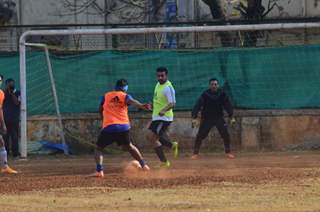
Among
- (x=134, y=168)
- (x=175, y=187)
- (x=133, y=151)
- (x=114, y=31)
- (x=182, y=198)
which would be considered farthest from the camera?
(x=114, y=31)

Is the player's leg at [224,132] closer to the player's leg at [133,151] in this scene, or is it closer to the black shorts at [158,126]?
the black shorts at [158,126]

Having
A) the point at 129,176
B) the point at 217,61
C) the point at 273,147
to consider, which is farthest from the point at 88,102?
the point at 129,176

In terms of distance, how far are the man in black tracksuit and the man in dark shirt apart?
4.40m

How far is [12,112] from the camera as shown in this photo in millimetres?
19516

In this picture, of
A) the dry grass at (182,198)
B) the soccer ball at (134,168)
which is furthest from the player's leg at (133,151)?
the dry grass at (182,198)

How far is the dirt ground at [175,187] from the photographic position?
11.1 meters

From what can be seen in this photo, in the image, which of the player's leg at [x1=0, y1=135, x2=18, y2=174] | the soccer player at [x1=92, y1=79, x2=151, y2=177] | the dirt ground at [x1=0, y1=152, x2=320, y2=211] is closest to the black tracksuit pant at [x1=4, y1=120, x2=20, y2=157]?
the dirt ground at [x1=0, y1=152, x2=320, y2=211]

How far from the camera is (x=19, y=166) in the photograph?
1731 cm

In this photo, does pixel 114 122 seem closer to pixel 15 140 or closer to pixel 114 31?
pixel 114 31

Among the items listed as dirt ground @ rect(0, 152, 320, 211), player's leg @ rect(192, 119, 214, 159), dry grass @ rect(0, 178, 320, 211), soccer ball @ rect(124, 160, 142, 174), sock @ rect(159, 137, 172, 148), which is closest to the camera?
dry grass @ rect(0, 178, 320, 211)

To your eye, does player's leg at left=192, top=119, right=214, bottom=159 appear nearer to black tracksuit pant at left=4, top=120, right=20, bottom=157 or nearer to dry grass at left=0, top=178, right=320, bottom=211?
black tracksuit pant at left=4, top=120, right=20, bottom=157

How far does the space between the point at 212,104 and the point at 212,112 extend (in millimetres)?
188

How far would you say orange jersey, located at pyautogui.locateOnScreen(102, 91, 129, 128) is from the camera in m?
14.5

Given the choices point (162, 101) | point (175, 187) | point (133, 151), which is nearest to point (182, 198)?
point (175, 187)
